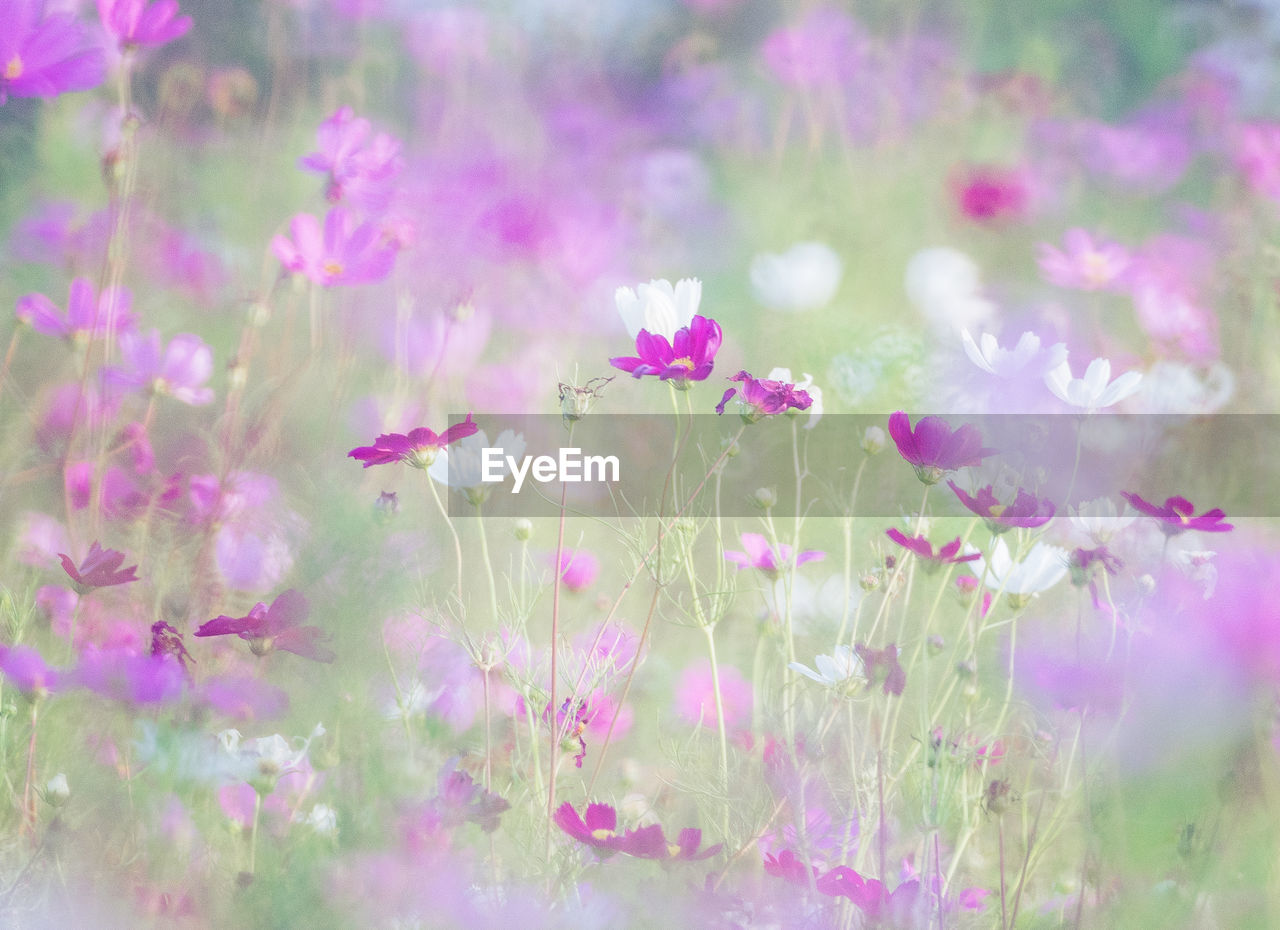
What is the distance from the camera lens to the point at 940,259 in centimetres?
79

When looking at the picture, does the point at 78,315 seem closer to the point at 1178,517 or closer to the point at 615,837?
the point at 615,837

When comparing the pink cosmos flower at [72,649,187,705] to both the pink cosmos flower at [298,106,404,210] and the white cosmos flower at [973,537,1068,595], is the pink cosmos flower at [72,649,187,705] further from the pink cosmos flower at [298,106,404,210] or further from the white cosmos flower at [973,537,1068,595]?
the white cosmos flower at [973,537,1068,595]

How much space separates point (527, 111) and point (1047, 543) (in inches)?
20.0

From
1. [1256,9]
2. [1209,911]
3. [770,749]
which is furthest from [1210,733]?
[1256,9]

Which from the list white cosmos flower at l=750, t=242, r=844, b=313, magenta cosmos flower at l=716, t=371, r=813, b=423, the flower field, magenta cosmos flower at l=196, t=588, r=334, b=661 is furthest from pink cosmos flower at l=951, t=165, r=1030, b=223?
magenta cosmos flower at l=196, t=588, r=334, b=661

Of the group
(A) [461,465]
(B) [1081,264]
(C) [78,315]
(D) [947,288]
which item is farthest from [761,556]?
(C) [78,315]

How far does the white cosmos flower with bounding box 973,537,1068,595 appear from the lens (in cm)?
60

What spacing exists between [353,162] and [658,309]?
315 mm

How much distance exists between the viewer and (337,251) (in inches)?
29.2

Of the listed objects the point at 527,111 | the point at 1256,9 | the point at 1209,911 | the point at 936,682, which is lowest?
the point at 1209,911

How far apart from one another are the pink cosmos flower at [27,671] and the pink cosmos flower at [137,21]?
16.7 inches

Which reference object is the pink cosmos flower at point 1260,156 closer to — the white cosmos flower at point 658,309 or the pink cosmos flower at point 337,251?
the white cosmos flower at point 658,309

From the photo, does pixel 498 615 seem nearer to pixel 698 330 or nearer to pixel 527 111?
pixel 698 330

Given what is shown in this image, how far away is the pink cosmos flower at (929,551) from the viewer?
54 centimetres
